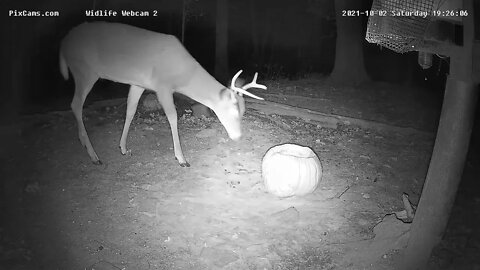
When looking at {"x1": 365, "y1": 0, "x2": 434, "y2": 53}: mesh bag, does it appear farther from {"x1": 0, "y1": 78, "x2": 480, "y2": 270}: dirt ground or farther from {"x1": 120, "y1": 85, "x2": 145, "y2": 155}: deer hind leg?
{"x1": 120, "y1": 85, "x2": 145, "y2": 155}: deer hind leg

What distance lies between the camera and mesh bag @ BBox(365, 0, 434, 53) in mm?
2932

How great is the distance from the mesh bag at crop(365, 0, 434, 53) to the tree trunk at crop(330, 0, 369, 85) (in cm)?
947

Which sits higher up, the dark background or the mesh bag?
the mesh bag

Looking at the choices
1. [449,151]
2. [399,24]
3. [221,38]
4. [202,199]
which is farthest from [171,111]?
[221,38]

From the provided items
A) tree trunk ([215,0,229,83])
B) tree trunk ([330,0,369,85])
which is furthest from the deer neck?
tree trunk ([330,0,369,85])

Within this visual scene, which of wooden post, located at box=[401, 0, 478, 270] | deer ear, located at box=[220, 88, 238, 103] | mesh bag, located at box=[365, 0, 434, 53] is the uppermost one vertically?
mesh bag, located at box=[365, 0, 434, 53]

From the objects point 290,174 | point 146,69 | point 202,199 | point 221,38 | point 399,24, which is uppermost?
point 399,24

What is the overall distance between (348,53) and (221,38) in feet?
12.0

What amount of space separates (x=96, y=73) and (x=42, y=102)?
4.57m

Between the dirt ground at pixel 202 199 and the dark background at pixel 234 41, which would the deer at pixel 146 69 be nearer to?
the dirt ground at pixel 202 199

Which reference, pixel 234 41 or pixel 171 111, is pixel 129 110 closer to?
pixel 171 111

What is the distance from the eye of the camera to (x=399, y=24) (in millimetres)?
3016

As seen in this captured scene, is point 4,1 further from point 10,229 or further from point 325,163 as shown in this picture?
point 325,163

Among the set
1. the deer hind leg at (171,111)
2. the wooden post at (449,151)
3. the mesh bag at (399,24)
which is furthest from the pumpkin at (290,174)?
the mesh bag at (399,24)
